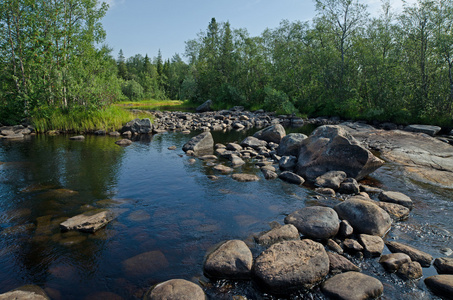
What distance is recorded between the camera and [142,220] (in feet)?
23.6

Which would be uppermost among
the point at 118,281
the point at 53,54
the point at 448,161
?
the point at 53,54

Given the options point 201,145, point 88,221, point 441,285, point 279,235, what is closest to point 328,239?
point 279,235

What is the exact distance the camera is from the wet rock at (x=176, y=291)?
430cm

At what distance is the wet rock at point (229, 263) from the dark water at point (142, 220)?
173 millimetres

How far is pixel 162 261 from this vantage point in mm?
5484

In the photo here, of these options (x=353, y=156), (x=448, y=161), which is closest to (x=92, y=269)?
(x=353, y=156)

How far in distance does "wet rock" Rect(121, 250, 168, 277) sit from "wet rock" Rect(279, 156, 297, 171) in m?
7.95

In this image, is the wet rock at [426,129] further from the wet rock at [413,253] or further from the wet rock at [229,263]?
the wet rock at [229,263]

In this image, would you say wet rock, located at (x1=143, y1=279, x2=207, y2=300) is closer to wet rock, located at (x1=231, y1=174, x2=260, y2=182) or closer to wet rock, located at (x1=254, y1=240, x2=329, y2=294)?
wet rock, located at (x1=254, y1=240, x2=329, y2=294)

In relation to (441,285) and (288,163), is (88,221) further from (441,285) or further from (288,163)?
(288,163)

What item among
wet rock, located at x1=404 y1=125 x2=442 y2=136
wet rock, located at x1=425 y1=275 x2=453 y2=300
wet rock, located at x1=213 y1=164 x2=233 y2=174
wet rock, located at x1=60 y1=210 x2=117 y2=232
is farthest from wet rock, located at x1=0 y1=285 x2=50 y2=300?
wet rock, located at x1=404 y1=125 x2=442 y2=136

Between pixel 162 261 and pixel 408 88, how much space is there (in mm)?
29229

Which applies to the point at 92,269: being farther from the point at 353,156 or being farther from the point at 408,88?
the point at 408,88

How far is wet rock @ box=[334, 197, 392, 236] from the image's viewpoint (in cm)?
652
